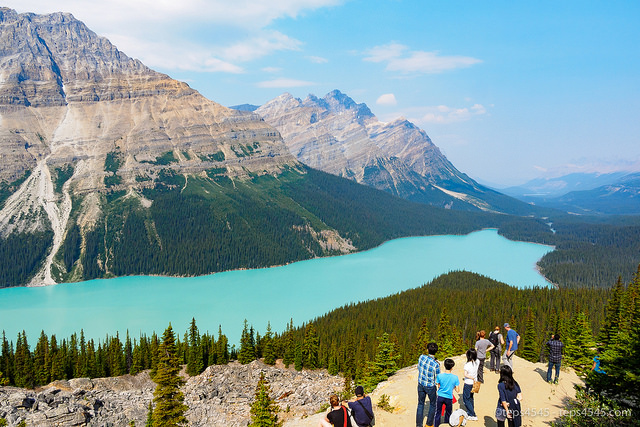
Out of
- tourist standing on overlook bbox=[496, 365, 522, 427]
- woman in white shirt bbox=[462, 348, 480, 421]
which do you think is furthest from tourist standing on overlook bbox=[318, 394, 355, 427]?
woman in white shirt bbox=[462, 348, 480, 421]

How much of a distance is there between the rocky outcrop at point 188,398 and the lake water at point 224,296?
33.3 m

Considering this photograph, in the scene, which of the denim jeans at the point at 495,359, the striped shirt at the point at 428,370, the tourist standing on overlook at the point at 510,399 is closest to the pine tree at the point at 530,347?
the denim jeans at the point at 495,359

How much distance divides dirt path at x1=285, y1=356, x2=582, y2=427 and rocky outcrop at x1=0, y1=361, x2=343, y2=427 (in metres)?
15.6

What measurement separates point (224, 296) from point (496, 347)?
107 meters

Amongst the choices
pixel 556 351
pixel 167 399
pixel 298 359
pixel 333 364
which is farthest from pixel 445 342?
pixel 167 399

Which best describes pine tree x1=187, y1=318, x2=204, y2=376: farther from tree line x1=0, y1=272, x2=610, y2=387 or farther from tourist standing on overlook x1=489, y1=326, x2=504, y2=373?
tourist standing on overlook x1=489, y1=326, x2=504, y2=373

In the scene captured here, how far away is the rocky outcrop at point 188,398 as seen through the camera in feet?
131

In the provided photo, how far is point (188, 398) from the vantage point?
151ft

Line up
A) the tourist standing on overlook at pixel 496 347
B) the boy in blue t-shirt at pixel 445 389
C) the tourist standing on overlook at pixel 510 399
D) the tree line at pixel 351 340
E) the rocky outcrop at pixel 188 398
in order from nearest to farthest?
1. the tourist standing on overlook at pixel 510 399
2. the boy in blue t-shirt at pixel 445 389
3. the tourist standing on overlook at pixel 496 347
4. the rocky outcrop at pixel 188 398
5. the tree line at pixel 351 340

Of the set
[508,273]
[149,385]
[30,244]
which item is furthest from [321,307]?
[30,244]

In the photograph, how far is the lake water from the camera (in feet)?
317

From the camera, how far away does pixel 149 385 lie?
56031 mm

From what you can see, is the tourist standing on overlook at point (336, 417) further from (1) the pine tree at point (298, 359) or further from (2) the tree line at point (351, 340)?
(1) the pine tree at point (298, 359)

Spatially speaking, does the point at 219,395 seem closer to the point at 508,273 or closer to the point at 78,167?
the point at 508,273
